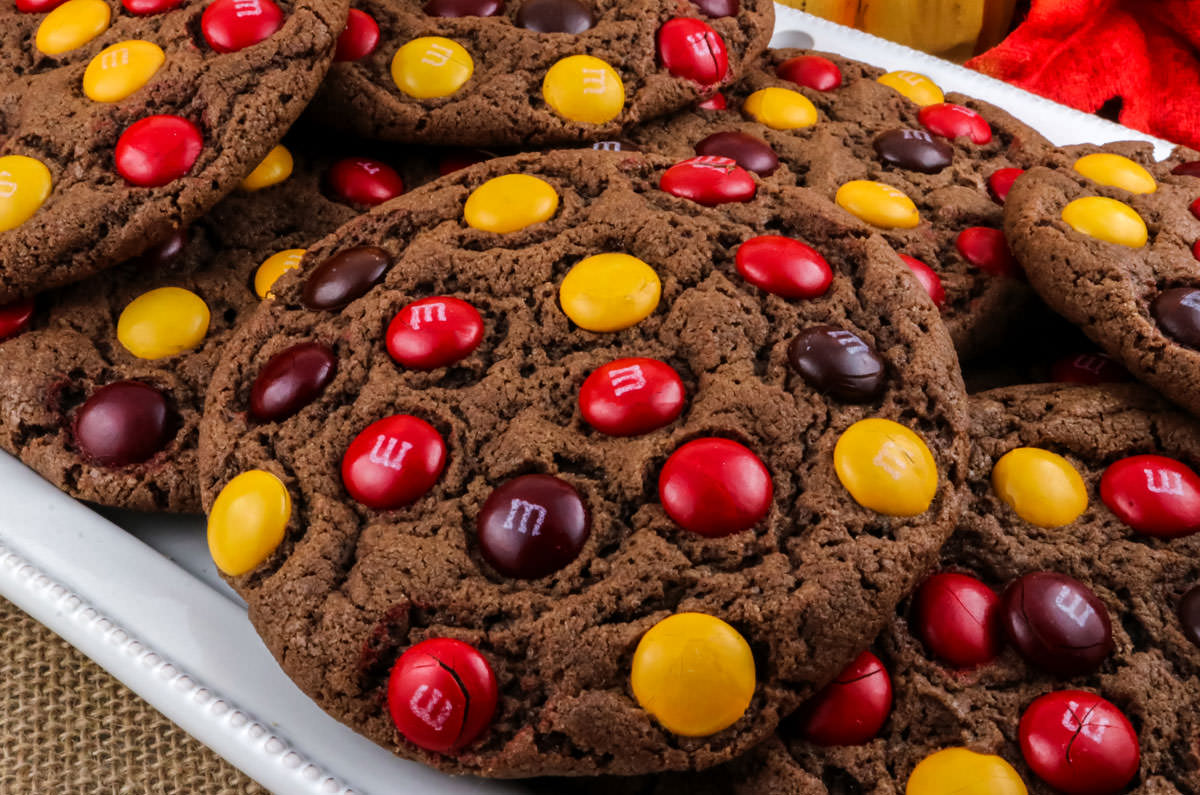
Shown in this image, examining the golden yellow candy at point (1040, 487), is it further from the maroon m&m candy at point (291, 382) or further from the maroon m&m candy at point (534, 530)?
the maroon m&m candy at point (291, 382)

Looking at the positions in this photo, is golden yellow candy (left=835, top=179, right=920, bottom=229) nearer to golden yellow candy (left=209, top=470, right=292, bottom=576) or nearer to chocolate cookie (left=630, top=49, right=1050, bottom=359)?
chocolate cookie (left=630, top=49, right=1050, bottom=359)

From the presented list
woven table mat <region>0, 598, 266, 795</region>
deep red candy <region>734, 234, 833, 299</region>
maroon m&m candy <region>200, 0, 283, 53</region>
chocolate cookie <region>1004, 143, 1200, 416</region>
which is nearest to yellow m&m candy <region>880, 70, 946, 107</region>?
chocolate cookie <region>1004, 143, 1200, 416</region>

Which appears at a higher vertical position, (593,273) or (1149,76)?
(593,273)

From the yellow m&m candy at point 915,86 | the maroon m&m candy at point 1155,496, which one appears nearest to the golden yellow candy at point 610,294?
the maroon m&m candy at point 1155,496

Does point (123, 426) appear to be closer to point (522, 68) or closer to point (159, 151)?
point (159, 151)

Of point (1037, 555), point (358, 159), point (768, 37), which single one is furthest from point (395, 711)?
point (768, 37)

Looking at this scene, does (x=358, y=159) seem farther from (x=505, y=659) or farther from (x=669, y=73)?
(x=505, y=659)
